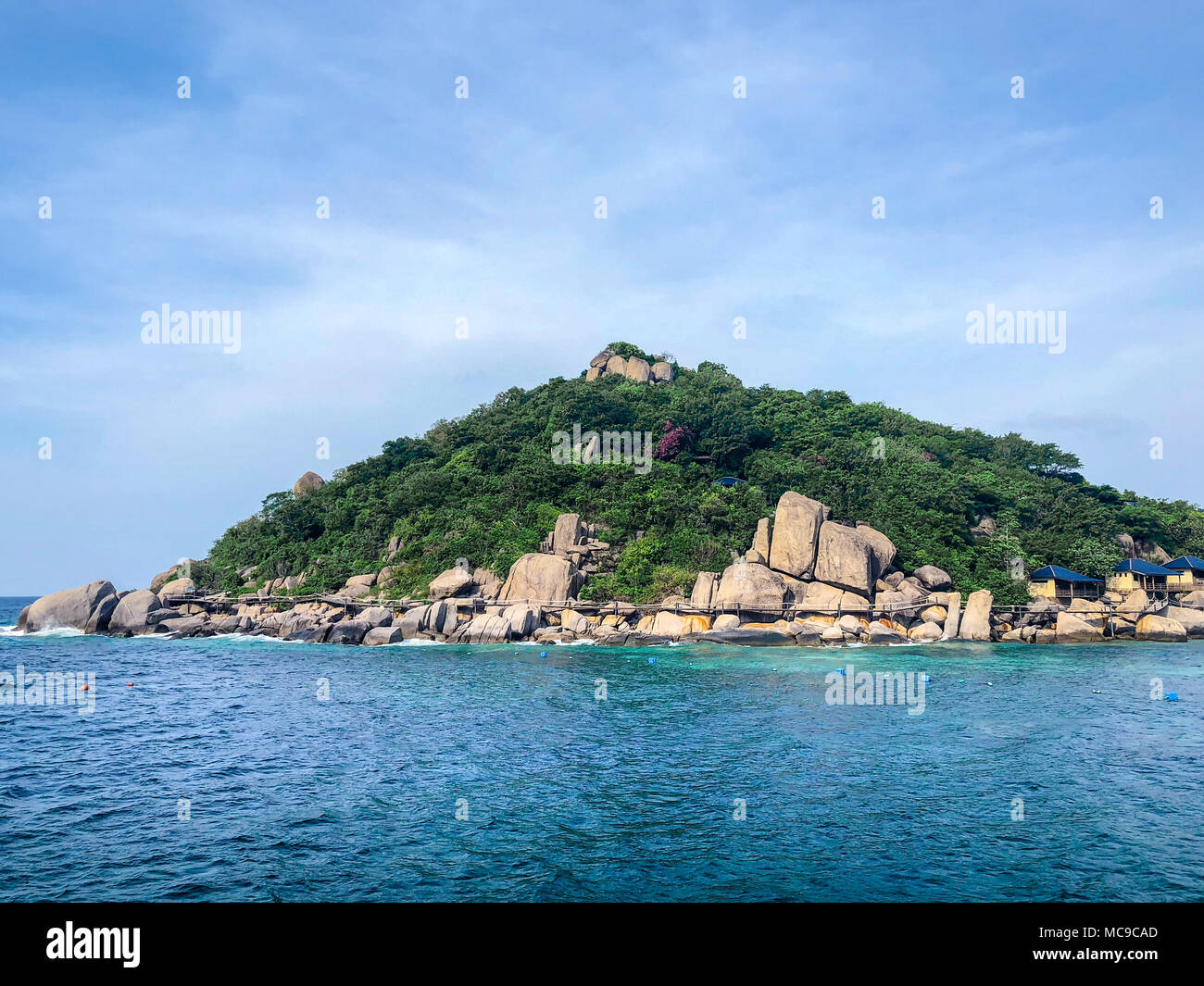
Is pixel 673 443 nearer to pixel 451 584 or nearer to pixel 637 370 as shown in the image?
pixel 451 584

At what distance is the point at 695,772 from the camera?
47.2ft

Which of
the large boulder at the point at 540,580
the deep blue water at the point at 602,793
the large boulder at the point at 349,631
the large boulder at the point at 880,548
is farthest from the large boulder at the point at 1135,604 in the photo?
the large boulder at the point at 349,631

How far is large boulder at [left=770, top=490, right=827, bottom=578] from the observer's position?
4009 cm

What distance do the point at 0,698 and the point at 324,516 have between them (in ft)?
102

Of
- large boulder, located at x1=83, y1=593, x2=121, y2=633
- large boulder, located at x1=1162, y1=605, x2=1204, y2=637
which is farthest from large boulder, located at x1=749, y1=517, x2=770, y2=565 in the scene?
large boulder, located at x1=83, y1=593, x2=121, y2=633

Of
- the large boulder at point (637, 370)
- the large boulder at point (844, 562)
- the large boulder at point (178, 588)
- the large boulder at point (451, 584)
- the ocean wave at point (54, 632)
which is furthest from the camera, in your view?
the large boulder at point (637, 370)

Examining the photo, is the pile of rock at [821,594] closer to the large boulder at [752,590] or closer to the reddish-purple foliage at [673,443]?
the large boulder at [752,590]

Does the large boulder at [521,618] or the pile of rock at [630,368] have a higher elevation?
the pile of rock at [630,368]

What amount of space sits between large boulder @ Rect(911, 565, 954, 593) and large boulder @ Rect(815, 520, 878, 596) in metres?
4.17

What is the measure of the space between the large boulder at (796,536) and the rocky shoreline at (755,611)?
6cm

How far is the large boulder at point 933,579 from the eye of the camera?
42188mm

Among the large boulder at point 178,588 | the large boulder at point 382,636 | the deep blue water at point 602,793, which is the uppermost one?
the large boulder at point 178,588

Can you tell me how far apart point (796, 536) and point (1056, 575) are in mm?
16528

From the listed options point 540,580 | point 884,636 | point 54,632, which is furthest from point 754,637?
point 54,632
